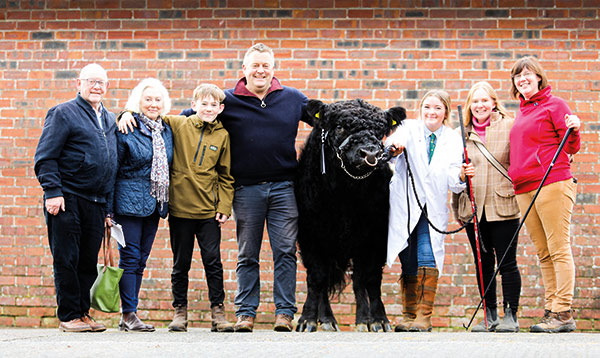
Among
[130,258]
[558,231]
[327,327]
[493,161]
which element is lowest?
[327,327]

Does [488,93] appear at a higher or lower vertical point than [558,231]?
higher

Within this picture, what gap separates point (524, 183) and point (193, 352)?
2.83 meters

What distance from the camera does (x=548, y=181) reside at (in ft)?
16.3

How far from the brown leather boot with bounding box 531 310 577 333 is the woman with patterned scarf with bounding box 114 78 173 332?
2.86m

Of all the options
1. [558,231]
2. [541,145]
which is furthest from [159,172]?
[558,231]

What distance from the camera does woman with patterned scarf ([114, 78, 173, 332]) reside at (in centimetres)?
500

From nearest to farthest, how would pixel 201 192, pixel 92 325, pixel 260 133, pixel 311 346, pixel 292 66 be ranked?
pixel 311 346 < pixel 92 325 < pixel 201 192 < pixel 260 133 < pixel 292 66

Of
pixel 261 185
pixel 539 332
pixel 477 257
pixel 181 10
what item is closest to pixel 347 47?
pixel 181 10

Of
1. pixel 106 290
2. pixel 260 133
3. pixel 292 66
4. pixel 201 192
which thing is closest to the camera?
pixel 106 290

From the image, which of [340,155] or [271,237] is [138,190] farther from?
[340,155]

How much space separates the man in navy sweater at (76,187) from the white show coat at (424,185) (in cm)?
211

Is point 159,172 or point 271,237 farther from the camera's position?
point 271,237

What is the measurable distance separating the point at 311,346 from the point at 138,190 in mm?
1983

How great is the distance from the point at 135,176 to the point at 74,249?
685 millimetres
